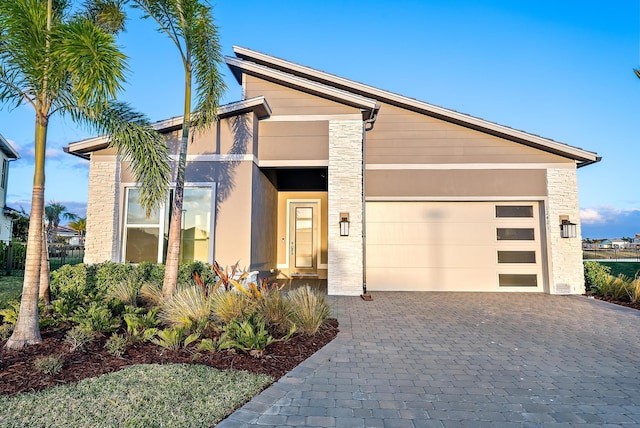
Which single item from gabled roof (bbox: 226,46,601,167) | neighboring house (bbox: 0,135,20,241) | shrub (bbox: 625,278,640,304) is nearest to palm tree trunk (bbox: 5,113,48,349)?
gabled roof (bbox: 226,46,601,167)

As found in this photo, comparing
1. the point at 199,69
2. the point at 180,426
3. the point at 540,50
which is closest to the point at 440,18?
the point at 540,50

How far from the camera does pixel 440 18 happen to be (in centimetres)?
1113

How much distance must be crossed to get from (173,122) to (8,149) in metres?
17.8

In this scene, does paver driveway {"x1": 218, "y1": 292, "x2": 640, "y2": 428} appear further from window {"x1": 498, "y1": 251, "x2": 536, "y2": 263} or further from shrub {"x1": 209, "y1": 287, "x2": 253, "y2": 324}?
window {"x1": 498, "y1": 251, "x2": 536, "y2": 263}

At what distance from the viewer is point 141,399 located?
2.82 m

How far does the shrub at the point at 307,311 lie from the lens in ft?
16.0

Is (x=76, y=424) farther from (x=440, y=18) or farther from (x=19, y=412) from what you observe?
(x=440, y=18)

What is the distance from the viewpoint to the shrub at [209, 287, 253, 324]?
4887mm


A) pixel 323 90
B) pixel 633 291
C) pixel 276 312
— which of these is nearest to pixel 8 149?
pixel 323 90

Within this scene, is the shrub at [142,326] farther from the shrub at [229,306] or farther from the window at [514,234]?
the window at [514,234]

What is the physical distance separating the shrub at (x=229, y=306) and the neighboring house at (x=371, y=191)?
2916 millimetres

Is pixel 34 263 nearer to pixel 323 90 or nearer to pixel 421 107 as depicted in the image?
pixel 323 90

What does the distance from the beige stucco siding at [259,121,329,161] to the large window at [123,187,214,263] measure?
186cm

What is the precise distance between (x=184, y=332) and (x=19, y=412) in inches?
76.0
